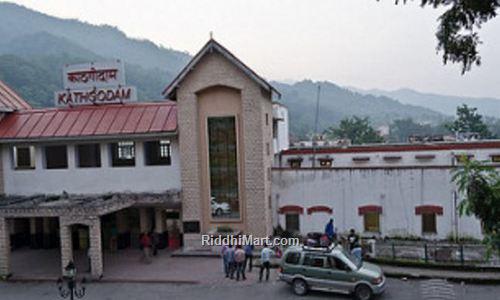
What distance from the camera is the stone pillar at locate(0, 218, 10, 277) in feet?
78.2

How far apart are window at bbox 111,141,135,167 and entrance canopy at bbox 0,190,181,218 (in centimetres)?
214

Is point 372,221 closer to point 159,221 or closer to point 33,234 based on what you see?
point 159,221

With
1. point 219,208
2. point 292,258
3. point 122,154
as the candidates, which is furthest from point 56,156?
point 292,258

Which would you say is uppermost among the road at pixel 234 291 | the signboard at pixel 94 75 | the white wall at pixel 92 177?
the signboard at pixel 94 75

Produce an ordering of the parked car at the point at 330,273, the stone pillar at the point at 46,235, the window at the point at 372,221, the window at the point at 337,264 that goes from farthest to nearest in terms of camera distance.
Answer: the stone pillar at the point at 46,235 < the window at the point at 372,221 < the window at the point at 337,264 < the parked car at the point at 330,273

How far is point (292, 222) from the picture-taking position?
1134 inches

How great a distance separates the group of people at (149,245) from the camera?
25523 mm

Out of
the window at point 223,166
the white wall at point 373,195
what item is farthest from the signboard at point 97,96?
the white wall at point 373,195

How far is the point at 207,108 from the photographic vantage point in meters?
27.0

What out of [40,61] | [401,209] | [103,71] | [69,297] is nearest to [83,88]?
[103,71]

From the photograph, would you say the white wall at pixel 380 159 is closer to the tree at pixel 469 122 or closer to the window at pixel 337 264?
the window at pixel 337 264

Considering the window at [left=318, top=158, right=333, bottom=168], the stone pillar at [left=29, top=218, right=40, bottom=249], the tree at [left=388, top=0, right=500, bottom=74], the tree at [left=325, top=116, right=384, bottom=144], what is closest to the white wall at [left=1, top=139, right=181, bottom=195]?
the stone pillar at [left=29, top=218, right=40, bottom=249]

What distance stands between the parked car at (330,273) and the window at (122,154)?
12733 millimetres

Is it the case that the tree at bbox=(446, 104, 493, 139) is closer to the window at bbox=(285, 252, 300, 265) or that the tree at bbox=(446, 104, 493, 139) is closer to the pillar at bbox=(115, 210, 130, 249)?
the pillar at bbox=(115, 210, 130, 249)
